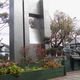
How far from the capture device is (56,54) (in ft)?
77.6

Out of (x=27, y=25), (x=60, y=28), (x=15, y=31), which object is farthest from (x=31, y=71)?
(x=60, y=28)

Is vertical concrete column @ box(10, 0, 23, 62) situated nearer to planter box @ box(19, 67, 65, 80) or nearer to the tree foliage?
planter box @ box(19, 67, 65, 80)

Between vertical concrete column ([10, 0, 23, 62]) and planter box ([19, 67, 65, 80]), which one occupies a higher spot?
vertical concrete column ([10, 0, 23, 62])

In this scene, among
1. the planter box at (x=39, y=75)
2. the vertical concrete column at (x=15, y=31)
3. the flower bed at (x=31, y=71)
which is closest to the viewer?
the planter box at (x=39, y=75)

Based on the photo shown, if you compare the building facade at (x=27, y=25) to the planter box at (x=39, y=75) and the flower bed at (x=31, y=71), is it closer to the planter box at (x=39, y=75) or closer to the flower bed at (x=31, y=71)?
the flower bed at (x=31, y=71)

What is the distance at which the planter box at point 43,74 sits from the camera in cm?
1407

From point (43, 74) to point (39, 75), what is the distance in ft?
1.43

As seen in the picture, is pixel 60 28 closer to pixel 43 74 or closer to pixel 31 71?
pixel 43 74

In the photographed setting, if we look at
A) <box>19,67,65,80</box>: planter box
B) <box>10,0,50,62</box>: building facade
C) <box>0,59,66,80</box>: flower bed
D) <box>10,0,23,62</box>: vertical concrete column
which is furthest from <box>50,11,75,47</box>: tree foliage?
<box>19,67,65,80</box>: planter box

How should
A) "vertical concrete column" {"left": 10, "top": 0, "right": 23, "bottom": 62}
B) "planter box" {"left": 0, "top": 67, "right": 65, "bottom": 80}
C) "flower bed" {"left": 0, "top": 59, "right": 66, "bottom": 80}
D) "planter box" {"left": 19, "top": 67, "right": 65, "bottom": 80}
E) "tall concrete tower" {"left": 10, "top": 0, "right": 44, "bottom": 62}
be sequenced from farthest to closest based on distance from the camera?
1. "tall concrete tower" {"left": 10, "top": 0, "right": 44, "bottom": 62}
2. "vertical concrete column" {"left": 10, "top": 0, "right": 23, "bottom": 62}
3. "planter box" {"left": 19, "top": 67, "right": 65, "bottom": 80}
4. "flower bed" {"left": 0, "top": 59, "right": 66, "bottom": 80}
5. "planter box" {"left": 0, "top": 67, "right": 65, "bottom": 80}

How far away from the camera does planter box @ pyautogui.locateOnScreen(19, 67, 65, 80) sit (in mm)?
14075

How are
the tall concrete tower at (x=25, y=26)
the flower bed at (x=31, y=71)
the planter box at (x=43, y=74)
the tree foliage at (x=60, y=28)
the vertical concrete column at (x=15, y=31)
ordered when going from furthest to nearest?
the tree foliage at (x=60, y=28) < the tall concrete tower at (x=25, y=26) < the vertical concrete column at (x=15, y=31) < the planter box at (x=43, y=74) < the flower bed at (x=31, y=71)

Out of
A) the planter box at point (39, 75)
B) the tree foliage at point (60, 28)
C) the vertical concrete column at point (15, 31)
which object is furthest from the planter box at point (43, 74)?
the tree foliage at point (60, 28)

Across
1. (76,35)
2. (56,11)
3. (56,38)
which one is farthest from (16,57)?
(76,35)
